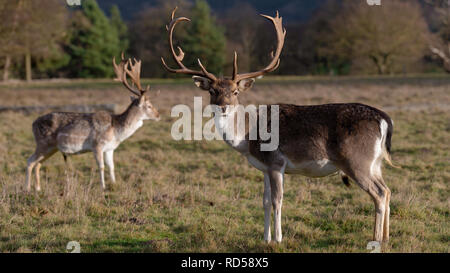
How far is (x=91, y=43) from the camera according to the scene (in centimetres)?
5412

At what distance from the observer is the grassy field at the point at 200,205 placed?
5988mm

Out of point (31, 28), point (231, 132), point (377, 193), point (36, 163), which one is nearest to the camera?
point (377, 193)

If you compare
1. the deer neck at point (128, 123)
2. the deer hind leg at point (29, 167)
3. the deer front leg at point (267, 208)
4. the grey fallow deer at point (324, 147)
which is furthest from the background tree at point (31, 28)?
the deer front leg at point (267, 208)

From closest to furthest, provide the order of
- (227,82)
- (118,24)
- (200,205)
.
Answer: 1. (227,82)
2. (200,205)
3. (118,24)

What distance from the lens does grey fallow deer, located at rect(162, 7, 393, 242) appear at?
5.62 metres

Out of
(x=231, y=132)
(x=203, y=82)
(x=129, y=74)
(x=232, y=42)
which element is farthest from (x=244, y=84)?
(x=232, y=42)

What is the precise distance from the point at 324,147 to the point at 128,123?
540 cm

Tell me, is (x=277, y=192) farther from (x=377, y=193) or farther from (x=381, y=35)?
(x=381, y=35)

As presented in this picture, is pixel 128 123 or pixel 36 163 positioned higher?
pixel 128 123

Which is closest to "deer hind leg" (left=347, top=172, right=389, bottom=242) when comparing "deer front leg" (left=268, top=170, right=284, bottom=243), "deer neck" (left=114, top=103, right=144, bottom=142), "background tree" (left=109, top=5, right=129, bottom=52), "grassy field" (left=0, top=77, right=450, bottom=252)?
"grassy field" (left=0, top=77, right=450, bottom=252)

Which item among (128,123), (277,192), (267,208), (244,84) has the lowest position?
(267,208)

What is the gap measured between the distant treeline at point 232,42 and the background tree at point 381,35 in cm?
10

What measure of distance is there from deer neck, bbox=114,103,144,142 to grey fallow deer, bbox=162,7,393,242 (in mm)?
4148

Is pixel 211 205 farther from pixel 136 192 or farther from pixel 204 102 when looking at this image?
pixel 204 102
